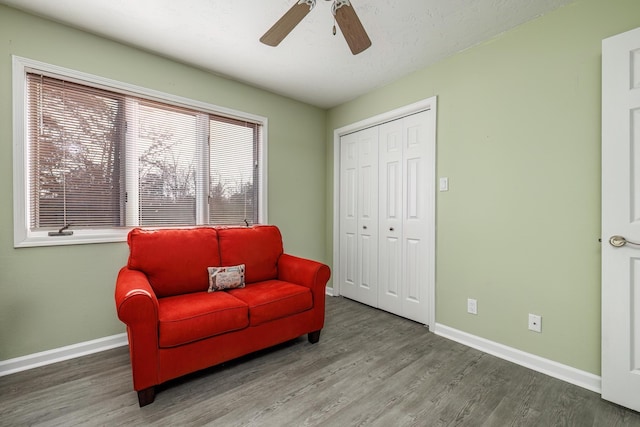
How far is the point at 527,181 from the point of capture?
2.08 metres

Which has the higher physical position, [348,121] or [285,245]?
[348,121]

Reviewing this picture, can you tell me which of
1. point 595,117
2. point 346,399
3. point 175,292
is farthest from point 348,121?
point 346,399

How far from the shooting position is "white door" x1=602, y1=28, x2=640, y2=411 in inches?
62.7

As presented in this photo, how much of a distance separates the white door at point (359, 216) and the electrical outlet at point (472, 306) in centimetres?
107

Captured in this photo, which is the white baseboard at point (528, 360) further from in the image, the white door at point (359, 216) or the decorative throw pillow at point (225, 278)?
the decorative throw pillow at point (225, 278)

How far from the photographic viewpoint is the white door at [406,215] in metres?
2.77

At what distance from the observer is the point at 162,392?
1759mm

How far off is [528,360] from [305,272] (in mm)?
1795

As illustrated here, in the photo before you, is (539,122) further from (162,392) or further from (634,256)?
(162,392)

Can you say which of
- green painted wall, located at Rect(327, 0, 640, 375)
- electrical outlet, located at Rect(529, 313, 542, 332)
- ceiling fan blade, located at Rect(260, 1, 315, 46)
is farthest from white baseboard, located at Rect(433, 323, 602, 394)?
ceiling fan blade, located at Rect(260, 1, 315, 46)

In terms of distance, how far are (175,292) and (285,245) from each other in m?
1.47

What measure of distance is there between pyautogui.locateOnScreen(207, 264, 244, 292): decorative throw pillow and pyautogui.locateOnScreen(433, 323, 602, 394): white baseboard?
1879 mm

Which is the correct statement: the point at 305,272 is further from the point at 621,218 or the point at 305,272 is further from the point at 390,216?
the point at 621,218

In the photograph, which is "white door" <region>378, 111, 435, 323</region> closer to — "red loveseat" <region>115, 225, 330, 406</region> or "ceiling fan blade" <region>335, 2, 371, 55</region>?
"red loveseat" <region>115, 225, 330, 406</region>
